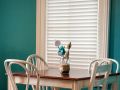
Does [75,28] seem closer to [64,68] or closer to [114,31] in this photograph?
[114,31]

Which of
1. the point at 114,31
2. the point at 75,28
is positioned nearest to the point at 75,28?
the point at 75,28

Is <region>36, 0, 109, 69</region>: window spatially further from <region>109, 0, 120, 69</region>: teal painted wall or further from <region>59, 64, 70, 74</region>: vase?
<region>59, 64, 70, 74</region>: vase

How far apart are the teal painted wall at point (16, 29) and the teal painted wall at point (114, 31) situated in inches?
46.9

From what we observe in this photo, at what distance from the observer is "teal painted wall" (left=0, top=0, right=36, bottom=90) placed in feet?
14.8

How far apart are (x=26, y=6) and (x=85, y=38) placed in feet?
3.55

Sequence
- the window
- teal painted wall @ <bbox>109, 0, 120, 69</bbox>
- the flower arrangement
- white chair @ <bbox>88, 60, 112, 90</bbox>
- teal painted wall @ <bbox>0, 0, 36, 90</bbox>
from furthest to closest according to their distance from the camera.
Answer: teal painted wall @ <bbox>0, 0, 36, 90</bbox>, the window, teal painted wall @ <bbox>109, 0, 120, 69</bbox>, the flower arrangement, white chair @ <bbox>88, 60, 112, 90</bbox>

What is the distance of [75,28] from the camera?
420 centimetres

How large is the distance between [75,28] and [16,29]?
982 millimetres

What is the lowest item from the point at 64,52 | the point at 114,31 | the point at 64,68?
the point at 64,68

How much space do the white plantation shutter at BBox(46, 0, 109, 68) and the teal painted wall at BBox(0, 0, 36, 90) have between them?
0.29 meters

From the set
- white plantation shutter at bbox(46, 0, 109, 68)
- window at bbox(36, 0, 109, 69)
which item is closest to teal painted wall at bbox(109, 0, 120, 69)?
window at bbox(36, 0, 109, 69)

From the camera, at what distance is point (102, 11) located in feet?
13.0

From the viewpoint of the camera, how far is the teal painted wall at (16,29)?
4512mm

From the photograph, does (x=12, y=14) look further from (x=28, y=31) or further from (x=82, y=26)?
(x=82, y=26)
